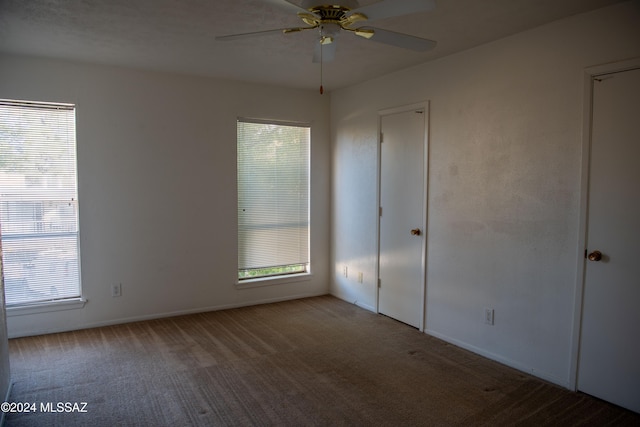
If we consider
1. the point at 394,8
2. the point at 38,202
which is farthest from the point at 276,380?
the point at 38,202

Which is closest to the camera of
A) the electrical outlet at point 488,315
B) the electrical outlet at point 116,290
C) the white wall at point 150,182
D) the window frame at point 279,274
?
the electrical outlet at point 488,315

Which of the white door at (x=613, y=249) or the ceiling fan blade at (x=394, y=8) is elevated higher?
the ceiling fan blade at (x=394, y=8)

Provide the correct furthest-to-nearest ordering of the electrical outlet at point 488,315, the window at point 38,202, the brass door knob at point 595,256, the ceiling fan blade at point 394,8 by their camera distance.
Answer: the window at point 38,202 → the electrical outlet at point 488,315 → the brass door knob at point 595,256 → the ceiling fan blade at point 394,8

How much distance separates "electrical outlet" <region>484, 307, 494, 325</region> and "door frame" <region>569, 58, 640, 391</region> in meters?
0.63

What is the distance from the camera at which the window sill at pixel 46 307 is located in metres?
3.79

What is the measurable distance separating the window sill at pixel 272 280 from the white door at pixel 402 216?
1.07m

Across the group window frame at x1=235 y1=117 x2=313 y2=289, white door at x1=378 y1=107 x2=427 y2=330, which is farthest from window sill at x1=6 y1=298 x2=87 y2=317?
white door at x1=378 y1=107 x2=427 y2=330

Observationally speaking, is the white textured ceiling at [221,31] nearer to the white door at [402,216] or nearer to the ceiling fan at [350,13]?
the ceiling fan at [350,13]

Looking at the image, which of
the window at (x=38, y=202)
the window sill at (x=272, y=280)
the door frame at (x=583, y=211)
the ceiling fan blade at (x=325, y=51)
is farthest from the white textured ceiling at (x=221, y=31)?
the window sill at (x=272, y=280)

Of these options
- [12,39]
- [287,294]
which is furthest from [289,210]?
[12,39]

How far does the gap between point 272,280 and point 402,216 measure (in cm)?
177

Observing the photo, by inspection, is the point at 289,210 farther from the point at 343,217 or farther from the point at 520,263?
the point at 520,263

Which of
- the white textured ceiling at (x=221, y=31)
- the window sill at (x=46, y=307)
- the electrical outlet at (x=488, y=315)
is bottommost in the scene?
the window sill at (x=46, y=307)

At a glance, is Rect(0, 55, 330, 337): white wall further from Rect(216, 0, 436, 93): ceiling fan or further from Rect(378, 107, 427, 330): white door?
Rect(216, 0, 436, 93): ceiling fan
